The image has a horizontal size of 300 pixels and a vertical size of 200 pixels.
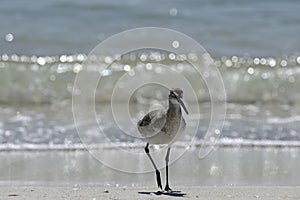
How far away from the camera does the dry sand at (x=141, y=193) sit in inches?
202

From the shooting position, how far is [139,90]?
989 centimetres

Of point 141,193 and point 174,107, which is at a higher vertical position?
point 174,107

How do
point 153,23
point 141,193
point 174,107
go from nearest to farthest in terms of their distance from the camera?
point 174,107, point 141,193, point 153,23

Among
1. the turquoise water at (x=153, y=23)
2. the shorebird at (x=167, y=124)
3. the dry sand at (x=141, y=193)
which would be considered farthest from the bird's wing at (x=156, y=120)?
the turquoise water at (x=153, y=23)

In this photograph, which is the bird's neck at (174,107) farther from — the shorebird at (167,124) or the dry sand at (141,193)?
the dry sand at (141,193)

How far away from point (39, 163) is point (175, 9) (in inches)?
262

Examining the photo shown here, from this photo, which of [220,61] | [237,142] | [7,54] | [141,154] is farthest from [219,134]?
[7,54]

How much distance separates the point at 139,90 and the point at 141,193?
464 centimetres

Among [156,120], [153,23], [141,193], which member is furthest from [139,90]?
[156,120]

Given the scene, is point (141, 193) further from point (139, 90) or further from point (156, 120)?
point (139, 90)

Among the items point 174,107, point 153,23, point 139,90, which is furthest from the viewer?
point 153,23

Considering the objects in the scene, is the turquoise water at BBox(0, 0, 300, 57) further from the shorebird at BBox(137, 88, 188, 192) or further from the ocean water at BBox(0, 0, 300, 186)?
the shorebird at BBox(137, 88, 188, 192)

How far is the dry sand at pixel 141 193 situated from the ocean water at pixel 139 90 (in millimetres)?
483

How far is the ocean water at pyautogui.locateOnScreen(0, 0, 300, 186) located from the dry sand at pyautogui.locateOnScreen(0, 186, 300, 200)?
1.59 feet
